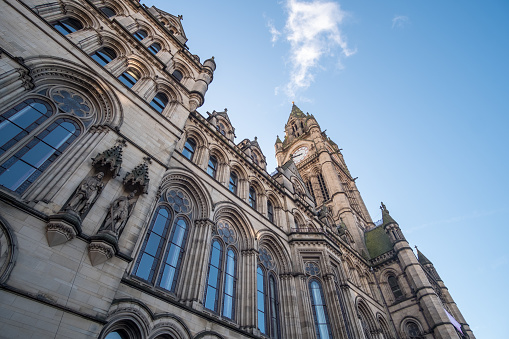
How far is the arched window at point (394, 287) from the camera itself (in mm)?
23344

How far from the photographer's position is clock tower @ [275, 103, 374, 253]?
30734 mm

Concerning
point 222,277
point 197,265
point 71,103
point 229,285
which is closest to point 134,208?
point 197,265

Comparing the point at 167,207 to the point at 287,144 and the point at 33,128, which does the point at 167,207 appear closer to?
the point at 33,128

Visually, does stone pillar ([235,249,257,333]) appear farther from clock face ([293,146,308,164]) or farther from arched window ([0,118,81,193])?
clock face ([293,146,308,164])

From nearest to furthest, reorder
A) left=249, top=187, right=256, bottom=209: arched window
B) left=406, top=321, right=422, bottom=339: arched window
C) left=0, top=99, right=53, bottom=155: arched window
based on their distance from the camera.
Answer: left=0, top=99, right=53, bottom=155: arched window < left=249, top=187, right=256, bottom=209: arched window < left=406, top=321, right=422, bottom=339: arched window

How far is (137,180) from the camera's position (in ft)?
27.3

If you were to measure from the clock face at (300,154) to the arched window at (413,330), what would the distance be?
83.2 ft

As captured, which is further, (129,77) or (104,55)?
(129,77)

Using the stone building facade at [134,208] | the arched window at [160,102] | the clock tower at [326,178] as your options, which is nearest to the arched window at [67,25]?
the stone building facade at [134,208]

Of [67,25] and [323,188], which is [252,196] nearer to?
[67,25]

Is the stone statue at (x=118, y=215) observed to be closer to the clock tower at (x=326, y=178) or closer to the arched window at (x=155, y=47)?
the arched window at (x=155, y=47)

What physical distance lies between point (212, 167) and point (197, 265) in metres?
5.97

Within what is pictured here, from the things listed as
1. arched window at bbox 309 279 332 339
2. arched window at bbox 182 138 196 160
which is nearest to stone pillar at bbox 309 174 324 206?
arched window at bbox 309 279 332 339

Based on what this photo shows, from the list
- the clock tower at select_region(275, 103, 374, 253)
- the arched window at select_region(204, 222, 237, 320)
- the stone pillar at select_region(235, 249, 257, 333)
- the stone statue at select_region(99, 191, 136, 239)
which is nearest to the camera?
the stone statue at select_region(99, 191, 136, 239)
